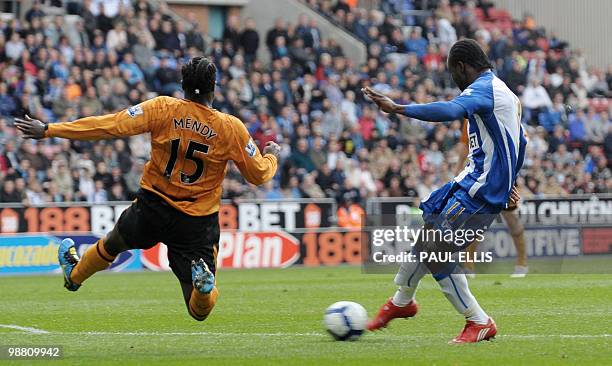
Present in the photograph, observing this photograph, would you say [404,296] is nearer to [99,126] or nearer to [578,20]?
[99,126]

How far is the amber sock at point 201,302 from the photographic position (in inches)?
380

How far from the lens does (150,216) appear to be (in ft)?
32.1

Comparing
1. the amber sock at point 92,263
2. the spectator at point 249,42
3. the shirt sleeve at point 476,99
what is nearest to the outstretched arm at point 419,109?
the shirt sleeve at point 476,99

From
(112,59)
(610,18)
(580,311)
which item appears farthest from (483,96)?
(610,18)

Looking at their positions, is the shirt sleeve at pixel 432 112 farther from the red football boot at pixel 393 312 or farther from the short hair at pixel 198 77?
the red football boot at pixel 393 312

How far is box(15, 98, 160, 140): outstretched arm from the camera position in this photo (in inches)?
362

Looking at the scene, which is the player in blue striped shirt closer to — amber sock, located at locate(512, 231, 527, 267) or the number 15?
the number 15

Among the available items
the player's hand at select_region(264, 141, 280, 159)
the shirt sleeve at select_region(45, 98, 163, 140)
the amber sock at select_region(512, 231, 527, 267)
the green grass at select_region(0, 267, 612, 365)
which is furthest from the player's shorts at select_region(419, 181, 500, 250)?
the amber sock at select_region(512, 231, 527, 267)

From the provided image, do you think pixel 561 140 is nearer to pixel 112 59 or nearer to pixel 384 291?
pixel 112 59

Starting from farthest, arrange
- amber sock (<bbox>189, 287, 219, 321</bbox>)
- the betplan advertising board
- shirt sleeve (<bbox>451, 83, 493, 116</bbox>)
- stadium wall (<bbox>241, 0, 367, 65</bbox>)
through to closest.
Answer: stadium wall (<bbox>241, 0, 367, 65</bbox>) → the betplan advertising board → amber sock (<bbox>189, 287, 219, 321</bbox>) → shirt sleeve (<bbox>451, 83, 493, 116</bbox>)

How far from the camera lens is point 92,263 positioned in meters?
10.1

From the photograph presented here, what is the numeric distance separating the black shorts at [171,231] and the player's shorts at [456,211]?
1784mm

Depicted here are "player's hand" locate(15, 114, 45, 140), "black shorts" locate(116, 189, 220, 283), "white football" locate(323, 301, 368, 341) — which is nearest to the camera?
"player's hand" locate(15, 114, 45, 140)

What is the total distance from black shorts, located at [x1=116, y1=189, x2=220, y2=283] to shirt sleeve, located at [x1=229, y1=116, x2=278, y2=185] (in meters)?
0.49
